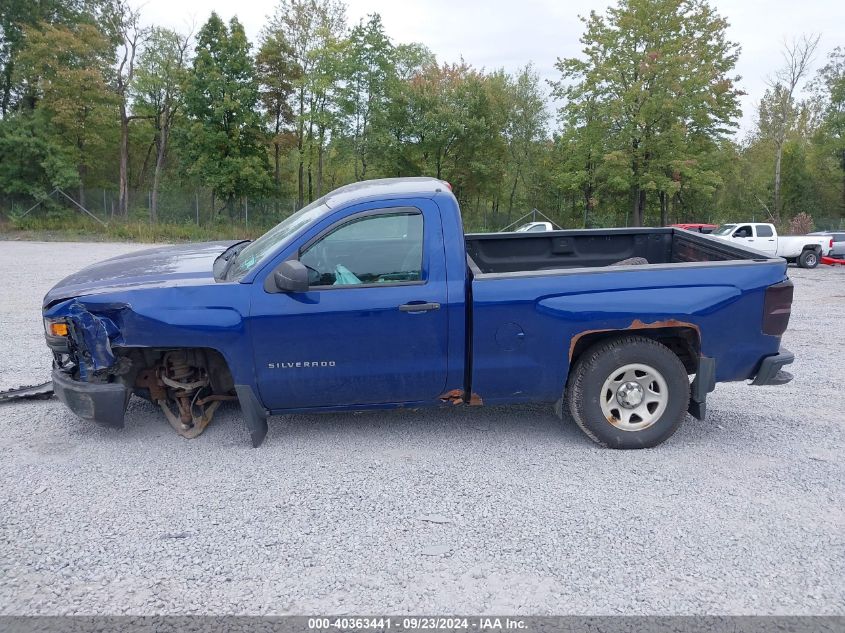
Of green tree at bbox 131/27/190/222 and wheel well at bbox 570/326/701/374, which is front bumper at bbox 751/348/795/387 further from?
green tree at bbox 131/27/190/222

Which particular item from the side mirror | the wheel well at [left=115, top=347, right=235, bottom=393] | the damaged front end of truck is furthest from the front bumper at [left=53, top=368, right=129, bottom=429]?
the side mirror

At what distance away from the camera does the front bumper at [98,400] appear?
415 centimetres

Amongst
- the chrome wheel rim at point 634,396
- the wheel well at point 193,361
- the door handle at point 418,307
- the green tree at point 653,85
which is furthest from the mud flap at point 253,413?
the green tree at point 653,85

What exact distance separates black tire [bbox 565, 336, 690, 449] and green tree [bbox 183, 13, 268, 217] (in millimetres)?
33281

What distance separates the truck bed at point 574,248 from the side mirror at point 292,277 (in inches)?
88.1

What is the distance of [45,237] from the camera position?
28.5 metres

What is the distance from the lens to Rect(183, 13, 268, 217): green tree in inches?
1362

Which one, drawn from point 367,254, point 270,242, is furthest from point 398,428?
point 270,242

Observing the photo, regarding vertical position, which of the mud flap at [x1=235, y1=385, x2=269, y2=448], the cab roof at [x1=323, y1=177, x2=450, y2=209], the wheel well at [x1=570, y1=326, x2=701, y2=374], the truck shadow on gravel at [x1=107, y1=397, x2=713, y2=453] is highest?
the cab roof at [x1=323, y1=177, x2=450, y2=209]

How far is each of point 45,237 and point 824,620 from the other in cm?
3276

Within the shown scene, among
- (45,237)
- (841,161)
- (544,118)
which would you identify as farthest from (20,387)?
(841,161)

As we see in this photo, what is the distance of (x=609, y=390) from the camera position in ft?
14.2

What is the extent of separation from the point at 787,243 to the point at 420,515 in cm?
2073

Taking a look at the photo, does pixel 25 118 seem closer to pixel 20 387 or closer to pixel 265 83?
pixel 265 83
